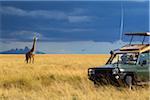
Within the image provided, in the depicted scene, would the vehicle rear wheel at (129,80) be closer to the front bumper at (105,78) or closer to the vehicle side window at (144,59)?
the front bumper at (105,78)

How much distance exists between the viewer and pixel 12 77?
1873 cm

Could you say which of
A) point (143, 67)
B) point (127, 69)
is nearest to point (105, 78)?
point (127, 69)

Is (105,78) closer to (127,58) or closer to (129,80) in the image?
(129,80)

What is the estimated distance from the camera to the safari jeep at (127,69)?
14.9 metres

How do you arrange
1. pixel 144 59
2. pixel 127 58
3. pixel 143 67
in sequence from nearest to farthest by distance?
pixel 143 67
pixel 144 59
pixel 127 58

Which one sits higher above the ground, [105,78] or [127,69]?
[127,69]

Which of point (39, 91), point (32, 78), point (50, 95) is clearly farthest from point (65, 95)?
point (32, 78)

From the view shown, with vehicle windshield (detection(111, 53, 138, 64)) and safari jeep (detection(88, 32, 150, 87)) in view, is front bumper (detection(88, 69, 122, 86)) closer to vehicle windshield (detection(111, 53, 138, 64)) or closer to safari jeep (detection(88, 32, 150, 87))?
safari jeep (detection(88, 32, 150, 87))

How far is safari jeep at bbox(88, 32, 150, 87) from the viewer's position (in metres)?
14.9

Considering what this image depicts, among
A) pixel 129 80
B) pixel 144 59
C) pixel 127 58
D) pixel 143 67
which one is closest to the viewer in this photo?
pixel 129 80

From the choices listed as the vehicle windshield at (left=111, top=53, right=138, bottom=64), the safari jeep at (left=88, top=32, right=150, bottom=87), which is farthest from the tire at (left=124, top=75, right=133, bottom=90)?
the vehicle windshield at (left=111, top=53, right=138, bottom=64)

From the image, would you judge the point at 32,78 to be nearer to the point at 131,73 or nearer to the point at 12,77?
the point at 12,77

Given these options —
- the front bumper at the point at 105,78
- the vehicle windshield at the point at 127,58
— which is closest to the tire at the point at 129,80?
the front bumper at the point at 105,78

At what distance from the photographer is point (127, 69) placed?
14977 mm
